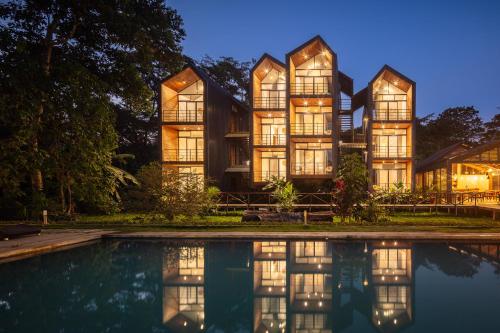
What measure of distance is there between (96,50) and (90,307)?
17.3 metres

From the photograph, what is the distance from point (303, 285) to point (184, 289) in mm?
2791

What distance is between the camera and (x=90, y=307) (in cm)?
662

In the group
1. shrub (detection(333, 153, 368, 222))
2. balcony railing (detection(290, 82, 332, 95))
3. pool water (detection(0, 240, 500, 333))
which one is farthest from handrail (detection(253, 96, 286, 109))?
pool water (detection(0, 240, 500, 333))

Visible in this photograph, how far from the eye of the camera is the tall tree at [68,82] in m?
15.8

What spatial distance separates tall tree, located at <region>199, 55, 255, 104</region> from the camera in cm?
3725

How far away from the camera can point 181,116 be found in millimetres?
24094

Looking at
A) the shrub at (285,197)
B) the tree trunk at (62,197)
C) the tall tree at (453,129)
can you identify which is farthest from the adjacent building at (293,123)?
the tall tree at (453,129)

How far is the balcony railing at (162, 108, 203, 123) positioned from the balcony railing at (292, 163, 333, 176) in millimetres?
7642

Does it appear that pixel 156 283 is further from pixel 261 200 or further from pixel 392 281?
pixel 261 200

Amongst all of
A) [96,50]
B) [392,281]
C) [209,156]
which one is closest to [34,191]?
[96,50]

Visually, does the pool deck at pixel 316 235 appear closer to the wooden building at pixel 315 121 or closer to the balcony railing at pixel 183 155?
the wooden building at pixel 315 121

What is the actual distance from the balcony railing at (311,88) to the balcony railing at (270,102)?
123cm

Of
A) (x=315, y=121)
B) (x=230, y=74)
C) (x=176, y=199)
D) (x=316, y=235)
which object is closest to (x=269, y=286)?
(x=316, y=235)

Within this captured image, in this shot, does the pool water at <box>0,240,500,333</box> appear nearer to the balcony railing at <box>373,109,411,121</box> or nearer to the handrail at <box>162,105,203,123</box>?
the handrail at <box>162,105,203,123</box>
